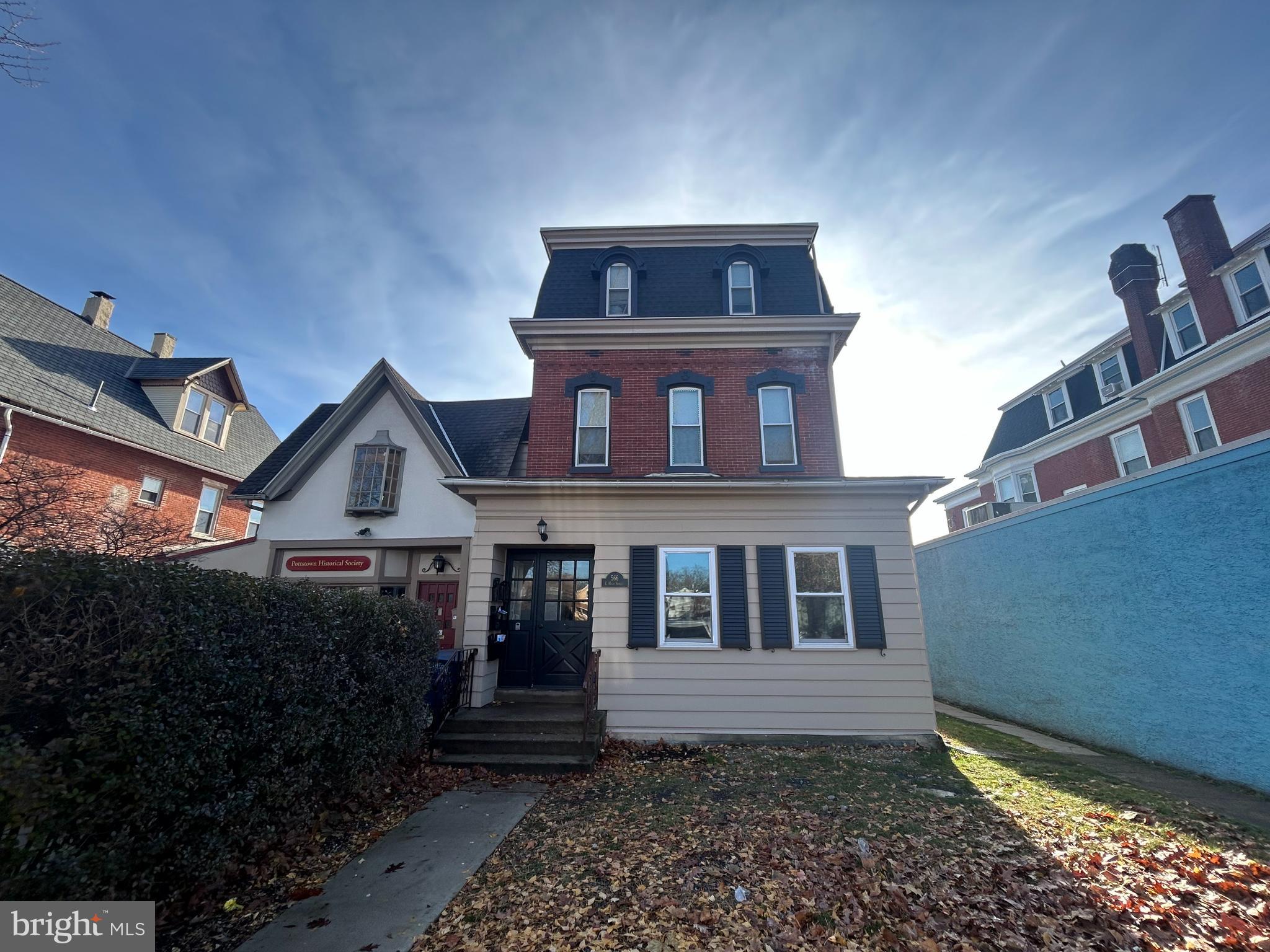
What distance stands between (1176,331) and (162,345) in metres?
36.0

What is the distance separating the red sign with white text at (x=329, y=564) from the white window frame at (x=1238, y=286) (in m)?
23.7

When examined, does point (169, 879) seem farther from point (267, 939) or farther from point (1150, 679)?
point (1150, 679)

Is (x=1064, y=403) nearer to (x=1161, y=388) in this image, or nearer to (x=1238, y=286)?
(x=1161, y=388)

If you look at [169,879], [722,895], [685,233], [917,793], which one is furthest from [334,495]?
[917,793]

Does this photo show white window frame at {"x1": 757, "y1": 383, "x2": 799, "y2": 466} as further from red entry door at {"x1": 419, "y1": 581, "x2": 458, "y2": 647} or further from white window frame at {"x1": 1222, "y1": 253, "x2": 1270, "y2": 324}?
white window frame at {"x1": 1222, "y1": 253, "x2": 1270, "y2": 324}

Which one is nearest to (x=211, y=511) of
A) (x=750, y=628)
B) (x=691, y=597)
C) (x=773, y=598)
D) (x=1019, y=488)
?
(x=691, y=597)

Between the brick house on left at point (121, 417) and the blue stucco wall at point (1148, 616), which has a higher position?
the brick house on left at point (121, 417)

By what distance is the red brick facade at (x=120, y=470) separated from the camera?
13.1 metres

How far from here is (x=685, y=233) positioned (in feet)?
40.5

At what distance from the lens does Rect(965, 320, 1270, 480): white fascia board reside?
13414 mm

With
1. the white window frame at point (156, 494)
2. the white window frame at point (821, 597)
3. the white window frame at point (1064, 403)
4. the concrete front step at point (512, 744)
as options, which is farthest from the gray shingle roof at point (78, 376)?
the white window frame at point (1064, 403)

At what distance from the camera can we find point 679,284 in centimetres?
1205

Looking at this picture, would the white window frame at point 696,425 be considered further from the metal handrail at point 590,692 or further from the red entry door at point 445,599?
the red entry door at point 445,599

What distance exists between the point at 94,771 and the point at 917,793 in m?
7.95
